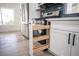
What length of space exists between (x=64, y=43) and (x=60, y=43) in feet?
0.22

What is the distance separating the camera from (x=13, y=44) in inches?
41.4

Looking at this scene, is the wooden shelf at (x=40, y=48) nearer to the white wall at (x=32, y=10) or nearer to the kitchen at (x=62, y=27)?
the kitchen at (x=62, y=27)

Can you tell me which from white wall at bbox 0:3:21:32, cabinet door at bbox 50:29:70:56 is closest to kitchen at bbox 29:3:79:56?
cabinet door at bbox 50:29:70:56

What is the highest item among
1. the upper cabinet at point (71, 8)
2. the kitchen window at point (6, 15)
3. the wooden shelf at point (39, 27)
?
the upper cabinet at point (71, 8)

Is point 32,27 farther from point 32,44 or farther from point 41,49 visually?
point 41,49

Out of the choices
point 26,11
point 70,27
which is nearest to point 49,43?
point 70,27

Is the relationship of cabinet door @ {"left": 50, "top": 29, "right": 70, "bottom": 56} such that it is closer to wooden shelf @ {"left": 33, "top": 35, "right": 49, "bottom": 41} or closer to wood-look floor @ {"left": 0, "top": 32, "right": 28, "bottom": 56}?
wooden shelf @ {"left": 33, "top": 35, "right": 49, "bottom": 41}

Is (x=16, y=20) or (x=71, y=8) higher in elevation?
(x=71, y=8)

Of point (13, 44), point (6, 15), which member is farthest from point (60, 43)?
point (6, 15)

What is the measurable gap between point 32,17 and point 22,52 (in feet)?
1.36

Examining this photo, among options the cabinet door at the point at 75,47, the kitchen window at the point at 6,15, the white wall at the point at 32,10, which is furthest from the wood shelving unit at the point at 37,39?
the cabinet door at the point at 75,47

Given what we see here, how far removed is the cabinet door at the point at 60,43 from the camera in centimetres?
109

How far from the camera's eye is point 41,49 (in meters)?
1.20

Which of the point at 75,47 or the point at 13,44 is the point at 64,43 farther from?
the point at 13,44
